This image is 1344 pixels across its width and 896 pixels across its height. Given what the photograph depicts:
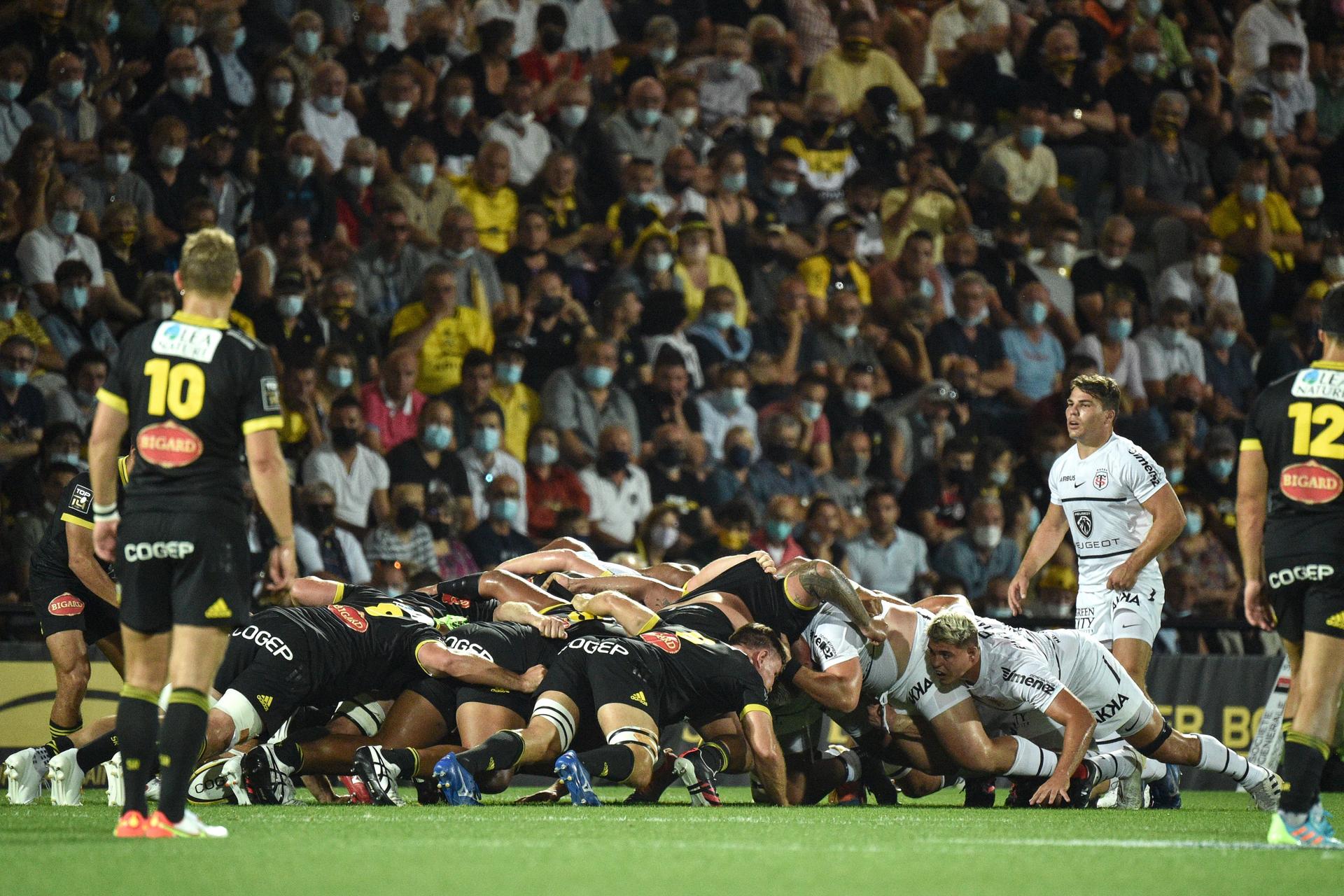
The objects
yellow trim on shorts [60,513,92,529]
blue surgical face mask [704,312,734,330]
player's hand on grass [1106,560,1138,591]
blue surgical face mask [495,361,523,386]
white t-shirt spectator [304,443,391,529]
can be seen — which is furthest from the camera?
blue surgical face mask [704,312,734,330]

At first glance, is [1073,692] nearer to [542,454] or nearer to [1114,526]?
[1114,526]

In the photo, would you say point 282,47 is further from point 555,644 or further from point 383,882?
point 383,882

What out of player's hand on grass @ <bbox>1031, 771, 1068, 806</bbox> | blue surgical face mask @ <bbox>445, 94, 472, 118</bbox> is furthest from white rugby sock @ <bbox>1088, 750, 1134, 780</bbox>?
blue surgical face mask @ <bbox>445, 94, 472, 118</bbox>

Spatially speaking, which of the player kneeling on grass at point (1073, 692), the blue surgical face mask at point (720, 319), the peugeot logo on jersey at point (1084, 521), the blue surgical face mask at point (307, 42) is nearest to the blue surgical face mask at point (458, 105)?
the blue surgical face mask at point (307, 42)

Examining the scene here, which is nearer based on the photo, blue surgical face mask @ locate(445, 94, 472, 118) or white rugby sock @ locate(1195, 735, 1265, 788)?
white rugby sock @ locate(1195, 735, 1265, 788)

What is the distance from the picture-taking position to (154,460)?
6.31 meters

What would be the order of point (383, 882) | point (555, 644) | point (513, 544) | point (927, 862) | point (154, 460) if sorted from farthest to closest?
point (513, 544)
point (555, 644)
point (154, 460)
point (927, 862)
point (383, 882)

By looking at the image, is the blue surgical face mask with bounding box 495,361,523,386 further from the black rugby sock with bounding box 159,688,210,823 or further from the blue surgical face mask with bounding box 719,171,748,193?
the black rugby sock with bounding box 159,688,210,823

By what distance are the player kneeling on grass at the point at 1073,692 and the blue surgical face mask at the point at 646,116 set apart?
7.62 m

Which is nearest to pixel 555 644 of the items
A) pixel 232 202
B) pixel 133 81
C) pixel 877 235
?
pixel 232 202

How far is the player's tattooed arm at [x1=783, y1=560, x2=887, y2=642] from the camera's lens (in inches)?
375

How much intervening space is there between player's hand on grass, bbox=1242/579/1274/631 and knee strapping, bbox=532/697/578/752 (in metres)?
3.49

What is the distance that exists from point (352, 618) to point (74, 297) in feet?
16.0

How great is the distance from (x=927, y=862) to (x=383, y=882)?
6.24 ft
